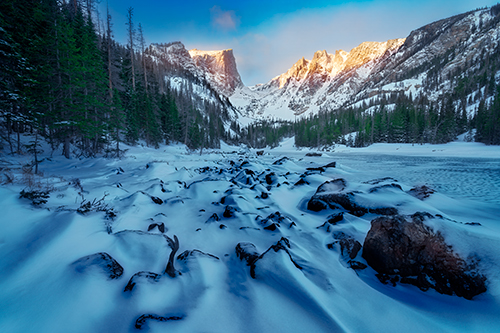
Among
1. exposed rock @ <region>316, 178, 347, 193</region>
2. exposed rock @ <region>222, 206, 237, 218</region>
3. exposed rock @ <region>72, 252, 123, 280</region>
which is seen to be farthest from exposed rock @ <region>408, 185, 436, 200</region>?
exposed rock @ <region>72, 252, 123, 280</region>

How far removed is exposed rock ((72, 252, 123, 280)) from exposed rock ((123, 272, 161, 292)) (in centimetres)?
25

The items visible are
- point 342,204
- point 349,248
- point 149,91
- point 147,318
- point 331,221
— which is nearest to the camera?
point 147,318

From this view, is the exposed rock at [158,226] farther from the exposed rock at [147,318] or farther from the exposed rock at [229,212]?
the exposed rock at [147,318]

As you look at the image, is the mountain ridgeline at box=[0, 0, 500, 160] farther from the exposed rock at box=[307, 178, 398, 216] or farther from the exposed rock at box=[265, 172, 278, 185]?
the exposed rock at box=[307, 178, 398, 216]

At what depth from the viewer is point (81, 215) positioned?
321 centimetres

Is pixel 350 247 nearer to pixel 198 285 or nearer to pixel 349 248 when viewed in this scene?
pixel 349 248

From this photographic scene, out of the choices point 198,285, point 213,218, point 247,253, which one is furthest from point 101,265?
point 213,218

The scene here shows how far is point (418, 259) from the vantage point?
2.57 meters

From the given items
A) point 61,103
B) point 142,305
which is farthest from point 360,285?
point 61,103

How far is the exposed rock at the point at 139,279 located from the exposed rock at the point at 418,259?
10.00 feet

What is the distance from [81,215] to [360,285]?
4.51 meters

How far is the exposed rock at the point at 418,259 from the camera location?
2.27 meters

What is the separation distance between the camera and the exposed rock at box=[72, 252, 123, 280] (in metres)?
2.17

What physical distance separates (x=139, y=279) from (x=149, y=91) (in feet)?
122
